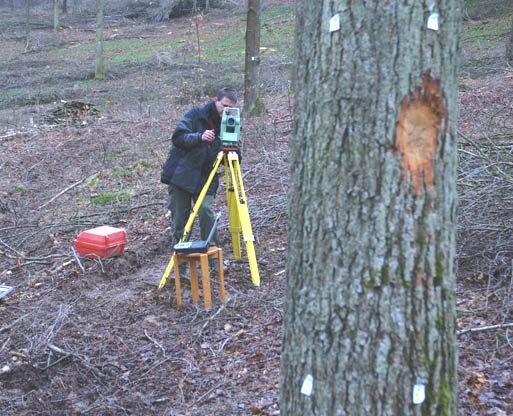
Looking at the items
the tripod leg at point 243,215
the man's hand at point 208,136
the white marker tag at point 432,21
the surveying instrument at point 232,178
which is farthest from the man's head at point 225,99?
the white marker tag at point 432,21

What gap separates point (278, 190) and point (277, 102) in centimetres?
704

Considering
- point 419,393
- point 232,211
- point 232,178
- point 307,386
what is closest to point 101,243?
point 232,211

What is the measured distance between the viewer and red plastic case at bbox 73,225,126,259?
7.12 meters

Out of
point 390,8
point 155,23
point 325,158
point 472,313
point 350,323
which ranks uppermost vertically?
point 155,23

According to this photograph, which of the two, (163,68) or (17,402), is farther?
(163,68)

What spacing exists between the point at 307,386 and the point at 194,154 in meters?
3.94

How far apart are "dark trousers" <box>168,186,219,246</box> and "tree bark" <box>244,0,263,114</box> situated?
712 centimetres

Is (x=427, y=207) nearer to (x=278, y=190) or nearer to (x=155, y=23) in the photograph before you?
(x=278, y=190)

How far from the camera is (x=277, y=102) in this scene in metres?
15.3

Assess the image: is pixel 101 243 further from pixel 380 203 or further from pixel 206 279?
pixel 380 203

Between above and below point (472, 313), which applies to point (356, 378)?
above

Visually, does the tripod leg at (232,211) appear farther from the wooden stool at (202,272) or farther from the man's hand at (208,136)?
the wooden stool at (202,272)

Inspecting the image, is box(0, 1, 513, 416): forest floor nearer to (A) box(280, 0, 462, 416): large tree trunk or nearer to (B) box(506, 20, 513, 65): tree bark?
Result: (B) box(506, 20, 513, 65): tree bark

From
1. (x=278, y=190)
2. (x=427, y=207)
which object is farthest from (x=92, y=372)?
(x=278, y=190)
